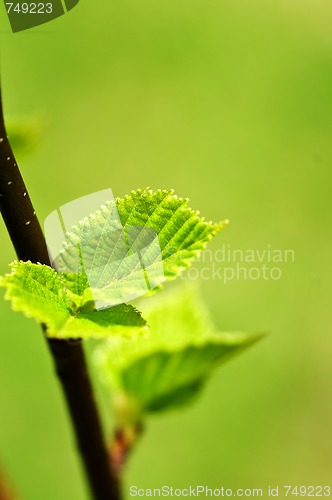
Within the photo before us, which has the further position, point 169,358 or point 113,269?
point 169,358

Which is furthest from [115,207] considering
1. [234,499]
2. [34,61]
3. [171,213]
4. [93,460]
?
[34,61]

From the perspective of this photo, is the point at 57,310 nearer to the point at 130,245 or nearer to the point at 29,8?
the point at 130,245

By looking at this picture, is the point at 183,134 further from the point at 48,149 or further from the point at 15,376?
the point at 15,376

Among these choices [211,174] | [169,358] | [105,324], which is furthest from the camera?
[211,174]

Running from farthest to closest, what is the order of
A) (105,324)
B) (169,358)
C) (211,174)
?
1. (211,174)
2. (169,358)
3. (105,324)

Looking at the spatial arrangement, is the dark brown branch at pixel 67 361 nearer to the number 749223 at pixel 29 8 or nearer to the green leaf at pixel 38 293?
the green leaf at pixel 38 293

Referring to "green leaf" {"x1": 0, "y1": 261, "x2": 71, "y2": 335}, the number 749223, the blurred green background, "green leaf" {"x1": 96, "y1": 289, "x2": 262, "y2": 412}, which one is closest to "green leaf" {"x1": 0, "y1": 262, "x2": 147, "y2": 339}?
"green leaf" {"x1": 0, "y1": 261, "x2": 71, "y2": 335}

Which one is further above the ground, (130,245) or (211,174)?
(130,245)

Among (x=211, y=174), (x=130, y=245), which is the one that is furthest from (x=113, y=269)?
(x=211, y=174)
